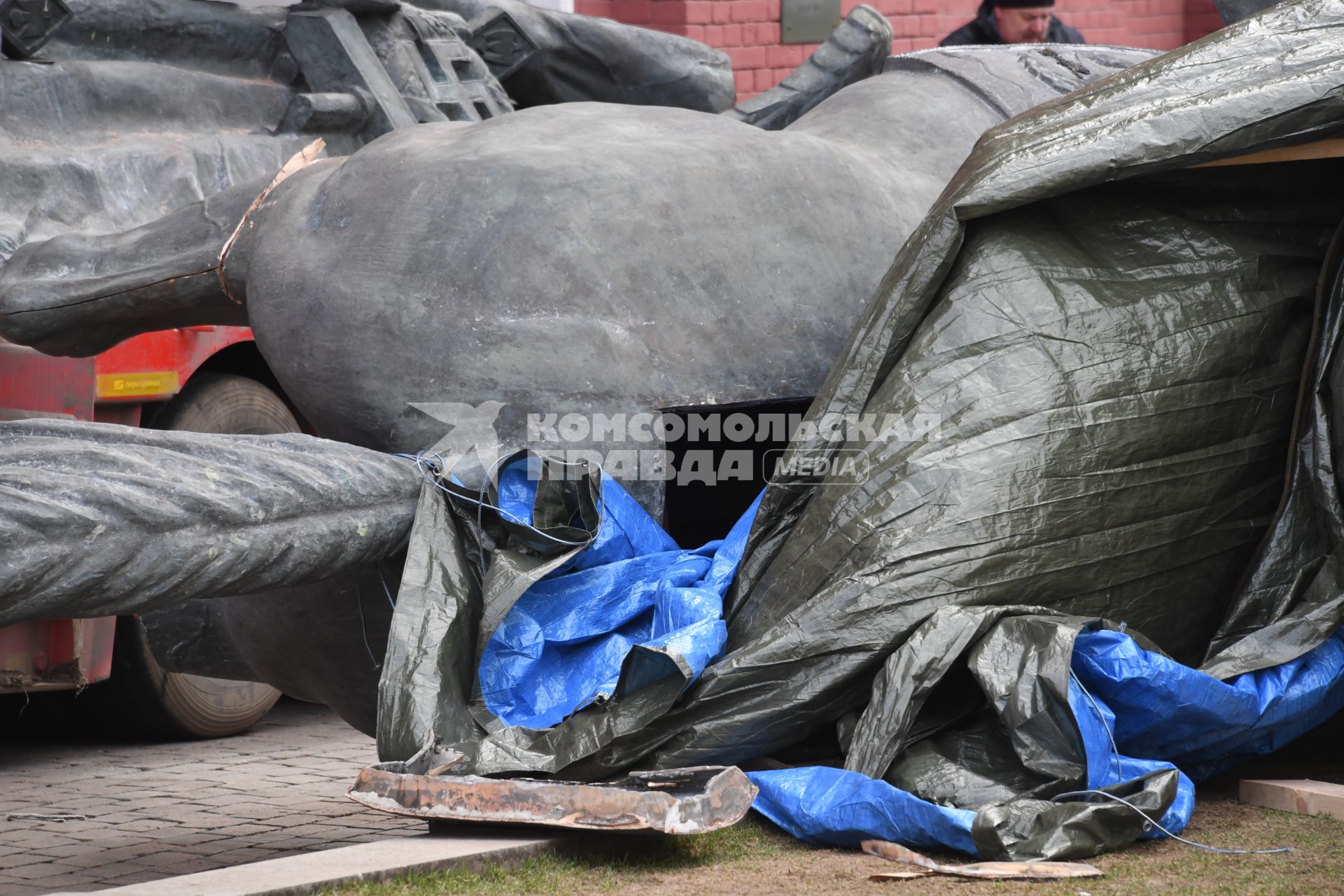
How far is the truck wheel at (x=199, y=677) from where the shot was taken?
17.1ft

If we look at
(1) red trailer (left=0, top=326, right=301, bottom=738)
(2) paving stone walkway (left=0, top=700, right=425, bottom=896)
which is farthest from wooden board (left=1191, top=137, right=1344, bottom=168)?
(1) red trailer (left=0, top=326, right=301, bottom=738)

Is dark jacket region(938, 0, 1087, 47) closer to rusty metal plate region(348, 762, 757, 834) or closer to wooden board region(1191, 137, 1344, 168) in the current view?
wooden board region(1191, 137, 1344, 168)

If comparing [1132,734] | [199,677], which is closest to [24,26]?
[199,677]

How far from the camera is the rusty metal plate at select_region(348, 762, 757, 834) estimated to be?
94.3 inches

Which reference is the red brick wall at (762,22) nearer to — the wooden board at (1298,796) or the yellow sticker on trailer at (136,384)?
the yellow sticker on trailer at (136,384)

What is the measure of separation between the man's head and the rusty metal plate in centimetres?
407

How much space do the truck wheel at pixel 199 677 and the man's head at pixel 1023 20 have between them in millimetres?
3025

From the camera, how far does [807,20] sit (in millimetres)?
9281

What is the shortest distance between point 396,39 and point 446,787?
3491 millimetres

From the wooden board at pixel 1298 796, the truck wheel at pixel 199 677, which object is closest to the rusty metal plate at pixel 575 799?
the wooden board at pixel 1298 796

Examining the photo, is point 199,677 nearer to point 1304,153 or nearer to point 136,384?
point 136,384

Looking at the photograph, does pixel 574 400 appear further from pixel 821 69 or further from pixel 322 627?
pixel 821 69

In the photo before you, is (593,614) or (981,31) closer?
(593,614)

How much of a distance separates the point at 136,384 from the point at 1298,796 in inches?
144
